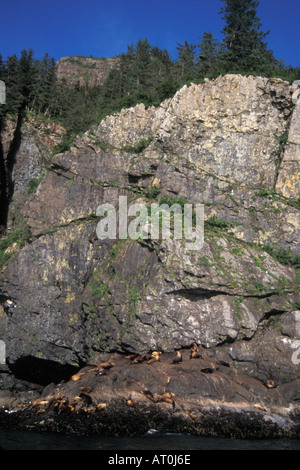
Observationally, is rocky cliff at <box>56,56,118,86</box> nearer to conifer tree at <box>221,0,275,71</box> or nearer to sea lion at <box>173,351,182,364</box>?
conifer tree at <box>221,0,275,71</box>

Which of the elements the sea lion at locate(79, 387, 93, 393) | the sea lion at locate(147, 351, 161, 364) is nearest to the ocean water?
the sea lion at locate(79, 387, 93, 393)

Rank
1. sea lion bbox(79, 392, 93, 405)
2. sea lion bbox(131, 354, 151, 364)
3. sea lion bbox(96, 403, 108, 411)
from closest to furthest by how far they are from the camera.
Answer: sea lion bbox(96, 403, 108, 411) < sea lion bbox(79, 392, 93, 405) < sea lion bbox(131, 354, 151, 364)

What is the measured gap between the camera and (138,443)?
1456cm

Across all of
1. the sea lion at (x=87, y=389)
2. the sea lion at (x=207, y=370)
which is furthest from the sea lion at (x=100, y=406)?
the sea lion at (x=207, y=370)

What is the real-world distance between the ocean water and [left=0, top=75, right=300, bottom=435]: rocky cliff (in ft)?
4.04

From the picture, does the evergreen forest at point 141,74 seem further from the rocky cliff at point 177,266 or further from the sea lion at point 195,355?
the sea lion at point 195,355

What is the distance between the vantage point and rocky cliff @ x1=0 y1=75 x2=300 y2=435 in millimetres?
19422

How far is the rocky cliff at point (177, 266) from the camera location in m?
19.4

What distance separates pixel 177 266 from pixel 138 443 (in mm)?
9667

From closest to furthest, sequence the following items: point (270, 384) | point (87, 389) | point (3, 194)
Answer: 1. point (87, 389)
2. point (270, 384)
3. point (3, 194)

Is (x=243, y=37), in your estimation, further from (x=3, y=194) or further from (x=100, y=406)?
(x=100, y=406)

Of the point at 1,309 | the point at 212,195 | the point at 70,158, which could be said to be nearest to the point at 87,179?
the point at 70,158

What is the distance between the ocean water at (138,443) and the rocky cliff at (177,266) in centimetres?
123

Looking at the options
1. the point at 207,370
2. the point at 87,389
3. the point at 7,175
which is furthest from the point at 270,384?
the point at 7,175
